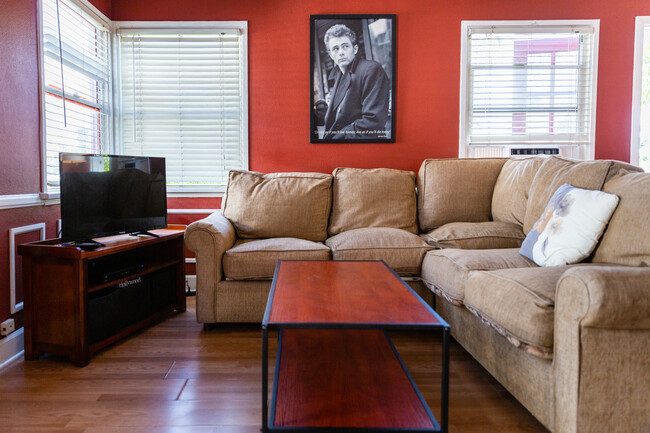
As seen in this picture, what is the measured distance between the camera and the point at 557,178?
2197mm

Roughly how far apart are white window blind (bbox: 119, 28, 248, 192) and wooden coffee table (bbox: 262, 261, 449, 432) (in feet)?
6.28

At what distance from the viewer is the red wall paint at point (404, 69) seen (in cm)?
331

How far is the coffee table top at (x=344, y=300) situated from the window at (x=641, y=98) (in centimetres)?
277

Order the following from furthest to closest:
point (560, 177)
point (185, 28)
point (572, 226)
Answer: point (185, 28) → point (560, 177) → point (572, 226)

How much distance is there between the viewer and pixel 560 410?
4.16 ft

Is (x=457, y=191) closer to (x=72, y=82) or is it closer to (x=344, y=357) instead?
(x=344, y=357)

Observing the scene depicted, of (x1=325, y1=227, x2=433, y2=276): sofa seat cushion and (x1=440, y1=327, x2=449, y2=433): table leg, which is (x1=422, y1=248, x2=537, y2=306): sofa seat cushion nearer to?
(x1=325, y1=227, x2=433, y2=276): sofa seat cushion

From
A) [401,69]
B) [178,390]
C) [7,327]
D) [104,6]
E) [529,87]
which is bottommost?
[178,390]

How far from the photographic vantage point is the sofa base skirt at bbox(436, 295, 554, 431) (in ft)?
4.42

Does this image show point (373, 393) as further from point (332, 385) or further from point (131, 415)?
point (131, 415)

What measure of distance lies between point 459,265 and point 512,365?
1.79ft

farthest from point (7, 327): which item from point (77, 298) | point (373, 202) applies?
point (373, 202)

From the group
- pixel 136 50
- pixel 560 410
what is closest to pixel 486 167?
pixel 560 410

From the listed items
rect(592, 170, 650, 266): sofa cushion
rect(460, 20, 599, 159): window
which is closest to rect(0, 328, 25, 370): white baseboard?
rect(592, 170, 650, 266): sofa cushion
